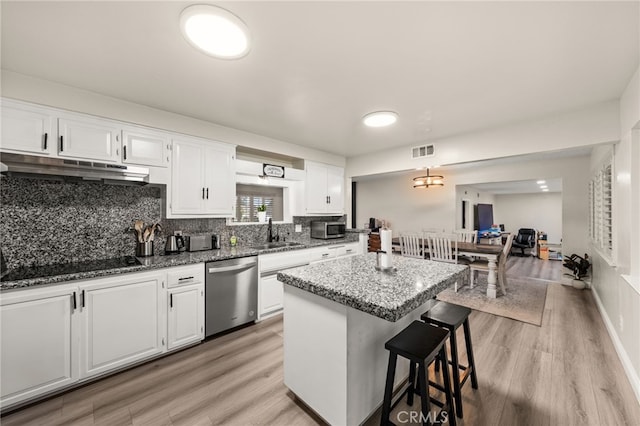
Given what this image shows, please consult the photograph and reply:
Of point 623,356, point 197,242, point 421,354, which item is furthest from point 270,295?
point 623,356

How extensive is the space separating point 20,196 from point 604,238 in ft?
19.5

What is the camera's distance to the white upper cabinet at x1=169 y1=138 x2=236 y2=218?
2719 mm

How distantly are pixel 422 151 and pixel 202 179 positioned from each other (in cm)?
306

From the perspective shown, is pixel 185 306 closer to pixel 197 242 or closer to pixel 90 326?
pixel 90 326

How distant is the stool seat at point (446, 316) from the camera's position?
1.65m

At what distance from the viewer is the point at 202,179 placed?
290cm

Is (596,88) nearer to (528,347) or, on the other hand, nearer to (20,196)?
(528,347)

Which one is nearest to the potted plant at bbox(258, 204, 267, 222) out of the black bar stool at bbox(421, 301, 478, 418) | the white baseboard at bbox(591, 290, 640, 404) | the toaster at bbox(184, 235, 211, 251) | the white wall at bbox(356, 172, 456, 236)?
the toaster at bbox(184, 235, 211, 251)

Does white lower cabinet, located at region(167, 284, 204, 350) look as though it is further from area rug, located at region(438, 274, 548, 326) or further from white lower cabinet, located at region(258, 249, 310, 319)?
area rug, located at region(438, 274, 548, 326)

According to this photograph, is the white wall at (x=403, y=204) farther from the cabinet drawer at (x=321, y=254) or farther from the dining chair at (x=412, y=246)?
the cabinet drawer at (x=321, y=254)

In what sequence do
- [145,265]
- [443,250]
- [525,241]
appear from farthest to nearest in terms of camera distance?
[525,241] → [443,250] → [145,265]

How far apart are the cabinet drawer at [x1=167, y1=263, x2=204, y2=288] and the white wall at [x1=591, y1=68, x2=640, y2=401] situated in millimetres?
3548

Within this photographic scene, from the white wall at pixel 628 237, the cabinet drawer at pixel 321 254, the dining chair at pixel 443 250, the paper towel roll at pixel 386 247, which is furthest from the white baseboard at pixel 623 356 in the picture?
the cabinet drawer at pixel 321 254

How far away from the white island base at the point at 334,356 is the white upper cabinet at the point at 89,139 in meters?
2.09
